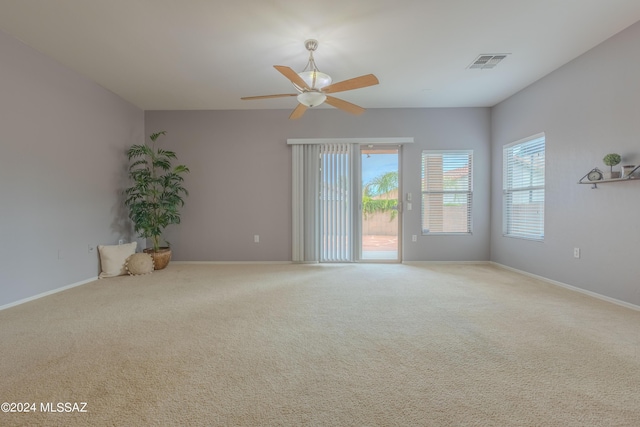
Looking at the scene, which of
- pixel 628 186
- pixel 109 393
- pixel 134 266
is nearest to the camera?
pixel 109 393

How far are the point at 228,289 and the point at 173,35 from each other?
2789 millimetres

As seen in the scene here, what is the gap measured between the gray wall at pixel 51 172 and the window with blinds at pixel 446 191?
5.09 m

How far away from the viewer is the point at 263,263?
4.62 metres

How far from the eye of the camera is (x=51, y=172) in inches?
120

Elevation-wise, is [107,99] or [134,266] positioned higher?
[107,99]

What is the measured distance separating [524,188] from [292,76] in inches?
148

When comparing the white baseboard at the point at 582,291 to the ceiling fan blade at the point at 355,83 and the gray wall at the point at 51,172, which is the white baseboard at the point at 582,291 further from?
the gray wall at the point at 51,172

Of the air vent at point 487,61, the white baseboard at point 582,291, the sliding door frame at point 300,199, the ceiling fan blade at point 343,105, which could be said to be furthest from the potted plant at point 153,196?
the white baseboard at point 582,291

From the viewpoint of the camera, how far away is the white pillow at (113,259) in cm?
369

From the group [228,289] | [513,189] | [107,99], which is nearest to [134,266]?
[228,289]

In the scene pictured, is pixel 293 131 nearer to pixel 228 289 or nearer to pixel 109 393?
pixel 228 289

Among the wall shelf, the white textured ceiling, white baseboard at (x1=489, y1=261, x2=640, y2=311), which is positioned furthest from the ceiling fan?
white baseboard at (x1=489, y1=261, x2=640, y2=311)

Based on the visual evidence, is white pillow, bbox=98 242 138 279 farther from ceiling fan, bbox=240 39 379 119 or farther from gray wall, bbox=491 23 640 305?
gray wall, bbox=491 23 640 305

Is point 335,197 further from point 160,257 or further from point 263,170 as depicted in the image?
point 160,257
